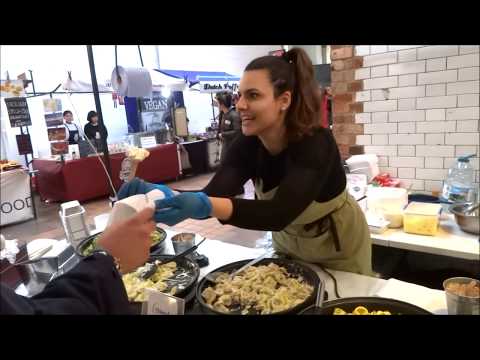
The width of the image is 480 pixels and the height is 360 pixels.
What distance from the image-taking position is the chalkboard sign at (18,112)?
2.90 meters

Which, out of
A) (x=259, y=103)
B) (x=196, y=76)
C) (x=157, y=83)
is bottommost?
(x=259, y=103)

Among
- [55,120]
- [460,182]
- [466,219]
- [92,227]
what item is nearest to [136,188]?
[92,227]

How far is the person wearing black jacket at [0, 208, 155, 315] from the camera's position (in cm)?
47

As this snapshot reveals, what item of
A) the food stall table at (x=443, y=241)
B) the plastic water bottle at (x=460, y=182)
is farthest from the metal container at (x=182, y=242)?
the plastic water bottle at (x=460, y=182)

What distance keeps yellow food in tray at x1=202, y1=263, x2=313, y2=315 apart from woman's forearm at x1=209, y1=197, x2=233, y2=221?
19 cm

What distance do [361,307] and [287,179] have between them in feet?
1.06

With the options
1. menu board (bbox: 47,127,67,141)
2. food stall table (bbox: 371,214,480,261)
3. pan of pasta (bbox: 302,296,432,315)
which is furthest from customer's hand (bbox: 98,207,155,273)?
menu board (bbox: 47,127,67,141)

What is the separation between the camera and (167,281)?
942 millimetres

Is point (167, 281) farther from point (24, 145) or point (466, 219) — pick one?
point (24, 145)
